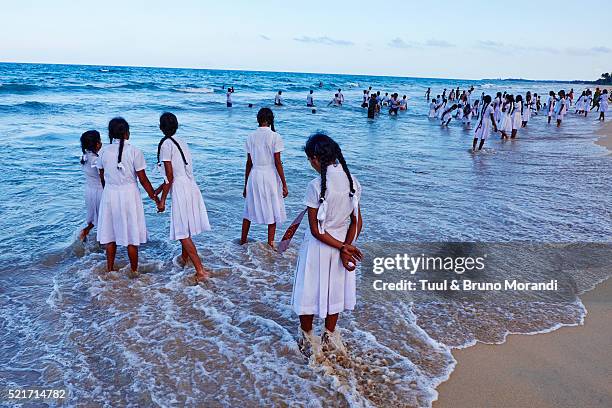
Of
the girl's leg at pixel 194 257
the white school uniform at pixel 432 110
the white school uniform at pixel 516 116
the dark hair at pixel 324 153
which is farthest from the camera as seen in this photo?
the white school uniform at pixel 432 110

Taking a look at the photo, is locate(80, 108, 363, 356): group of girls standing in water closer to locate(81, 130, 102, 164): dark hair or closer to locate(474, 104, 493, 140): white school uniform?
locate(81, 130, 102, 164): dark hair

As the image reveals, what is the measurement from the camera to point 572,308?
4.83 meters

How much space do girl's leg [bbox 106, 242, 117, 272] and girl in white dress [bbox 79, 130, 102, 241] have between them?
0.82 metres

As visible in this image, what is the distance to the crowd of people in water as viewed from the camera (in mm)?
3439

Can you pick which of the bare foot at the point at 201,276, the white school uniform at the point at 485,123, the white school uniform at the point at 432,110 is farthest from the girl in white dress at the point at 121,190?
the white school uniform at the point at 432,110

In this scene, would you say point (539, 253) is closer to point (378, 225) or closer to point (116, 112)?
point (378, 225)

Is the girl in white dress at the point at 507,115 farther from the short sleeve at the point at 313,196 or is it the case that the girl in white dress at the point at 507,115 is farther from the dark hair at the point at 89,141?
the short sleeve at the point at 313,196

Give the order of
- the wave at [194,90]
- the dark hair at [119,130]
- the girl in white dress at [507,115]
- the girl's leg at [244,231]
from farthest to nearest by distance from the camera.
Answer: the wave at [194,90] → the girl in white dress at [507,115] → the girl's leg at [244,231] → the dark hair at [119,130]

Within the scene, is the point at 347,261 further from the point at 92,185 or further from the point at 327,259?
the point at 92,185

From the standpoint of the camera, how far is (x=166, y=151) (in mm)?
5039

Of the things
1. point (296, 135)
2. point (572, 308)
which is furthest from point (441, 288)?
point (296, 135)

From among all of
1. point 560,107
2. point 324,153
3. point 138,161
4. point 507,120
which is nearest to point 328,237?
point 324,153

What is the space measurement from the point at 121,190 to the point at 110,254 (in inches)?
33.7

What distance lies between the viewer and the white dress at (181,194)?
5.07 metres
